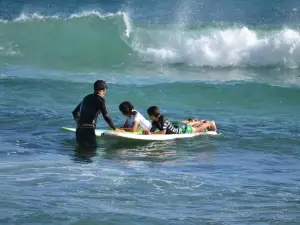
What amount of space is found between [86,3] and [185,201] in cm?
2409

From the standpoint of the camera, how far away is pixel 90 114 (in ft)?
41.5

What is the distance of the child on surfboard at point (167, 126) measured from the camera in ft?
44.7

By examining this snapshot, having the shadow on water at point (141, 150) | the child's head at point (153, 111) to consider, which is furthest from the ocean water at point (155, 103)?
the child's head at point (153, 111)

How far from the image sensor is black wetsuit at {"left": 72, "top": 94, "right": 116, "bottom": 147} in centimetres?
1257

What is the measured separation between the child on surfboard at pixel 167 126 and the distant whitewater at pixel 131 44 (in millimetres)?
10745

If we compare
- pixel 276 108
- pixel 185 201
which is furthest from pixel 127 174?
pixel 276 108

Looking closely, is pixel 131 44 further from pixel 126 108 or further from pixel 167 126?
pixel 126 108

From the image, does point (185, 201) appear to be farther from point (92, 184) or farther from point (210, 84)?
point (210, 84)

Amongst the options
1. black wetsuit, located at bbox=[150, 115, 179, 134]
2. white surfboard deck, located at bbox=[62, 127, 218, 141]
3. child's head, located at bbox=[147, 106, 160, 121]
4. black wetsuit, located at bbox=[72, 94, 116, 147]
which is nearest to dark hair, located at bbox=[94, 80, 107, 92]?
black wetsuit, located at bbox=[72, 94, 116, 147]

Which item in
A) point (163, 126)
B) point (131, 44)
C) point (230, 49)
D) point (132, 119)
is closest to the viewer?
point (132, 119)

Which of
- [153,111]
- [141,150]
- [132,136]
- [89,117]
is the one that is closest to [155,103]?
[153,111]

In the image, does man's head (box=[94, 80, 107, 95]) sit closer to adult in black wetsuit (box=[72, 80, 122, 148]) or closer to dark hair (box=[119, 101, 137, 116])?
adult in black wetsuit (box=[72, 80, 122, 148])

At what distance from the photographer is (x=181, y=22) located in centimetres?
2961

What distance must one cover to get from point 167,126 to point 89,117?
1856 mm
